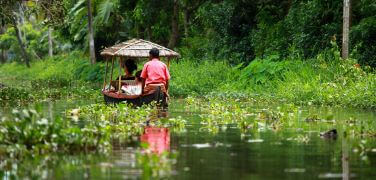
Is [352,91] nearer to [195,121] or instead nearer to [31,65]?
[195,121]

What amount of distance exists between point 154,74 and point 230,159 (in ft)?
35.7

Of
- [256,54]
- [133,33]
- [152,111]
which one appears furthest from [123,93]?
[133,33]

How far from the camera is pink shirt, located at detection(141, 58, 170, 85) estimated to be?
70.2 feet

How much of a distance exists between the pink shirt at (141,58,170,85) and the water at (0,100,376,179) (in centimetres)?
687

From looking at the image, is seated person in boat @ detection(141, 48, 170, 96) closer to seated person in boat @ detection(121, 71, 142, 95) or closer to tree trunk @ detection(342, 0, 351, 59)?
seated person in boat @ detection(121, 71, 142, 95)

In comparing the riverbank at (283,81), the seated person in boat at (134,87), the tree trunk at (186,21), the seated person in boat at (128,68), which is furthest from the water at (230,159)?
the tree trunk at (186,21)

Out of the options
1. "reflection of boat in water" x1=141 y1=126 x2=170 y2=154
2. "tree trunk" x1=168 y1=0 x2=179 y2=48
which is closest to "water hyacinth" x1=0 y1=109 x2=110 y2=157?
"reflection of boat in water" x1=141 y1=126 x2=170 y2=154

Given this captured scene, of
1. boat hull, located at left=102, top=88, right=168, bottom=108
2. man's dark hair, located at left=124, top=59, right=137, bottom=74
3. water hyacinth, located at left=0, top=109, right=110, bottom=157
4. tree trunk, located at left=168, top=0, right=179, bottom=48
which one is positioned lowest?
water hyacinth, located at left=0, top=109, right=110, bottom=157

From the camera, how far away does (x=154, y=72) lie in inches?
845

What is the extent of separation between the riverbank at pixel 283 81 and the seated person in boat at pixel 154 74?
13.0ft

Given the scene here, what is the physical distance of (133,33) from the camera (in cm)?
4528

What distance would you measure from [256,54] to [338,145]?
20411 mm

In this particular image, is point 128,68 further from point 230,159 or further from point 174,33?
point 174,33

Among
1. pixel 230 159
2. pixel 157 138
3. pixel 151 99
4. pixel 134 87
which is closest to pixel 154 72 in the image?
pixel 151 99
